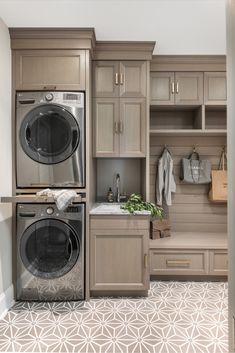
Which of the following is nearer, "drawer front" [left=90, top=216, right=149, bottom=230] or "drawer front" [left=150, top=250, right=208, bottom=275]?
"drawer front" [left=90, top=216, right=149, bottom=230]

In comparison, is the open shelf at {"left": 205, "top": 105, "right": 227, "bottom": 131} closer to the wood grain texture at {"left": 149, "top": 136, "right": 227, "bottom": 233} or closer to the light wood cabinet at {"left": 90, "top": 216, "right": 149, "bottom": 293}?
the wood grain texture at {"left": 149, "top": 136, "right": 227, "bottom": 233}

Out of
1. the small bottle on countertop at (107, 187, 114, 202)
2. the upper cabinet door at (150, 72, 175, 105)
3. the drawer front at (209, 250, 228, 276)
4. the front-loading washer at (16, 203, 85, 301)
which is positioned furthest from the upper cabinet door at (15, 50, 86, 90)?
the drawer front at (209, 250, 228, 276)

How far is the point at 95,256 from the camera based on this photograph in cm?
255

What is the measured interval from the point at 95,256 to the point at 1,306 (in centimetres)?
90

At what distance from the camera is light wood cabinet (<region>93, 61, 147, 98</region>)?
9.16 ft

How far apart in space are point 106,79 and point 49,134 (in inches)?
34.4

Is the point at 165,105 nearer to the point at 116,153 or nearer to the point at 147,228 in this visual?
the point at 116,153

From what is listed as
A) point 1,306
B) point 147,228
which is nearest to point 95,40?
point 147,228

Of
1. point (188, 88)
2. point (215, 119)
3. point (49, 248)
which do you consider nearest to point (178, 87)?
point (188, 88)

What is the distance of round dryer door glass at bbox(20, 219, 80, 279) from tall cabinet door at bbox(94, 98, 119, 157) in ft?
2.88

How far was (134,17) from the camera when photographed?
225cm

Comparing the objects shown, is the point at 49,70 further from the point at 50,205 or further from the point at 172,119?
the point at 172,119

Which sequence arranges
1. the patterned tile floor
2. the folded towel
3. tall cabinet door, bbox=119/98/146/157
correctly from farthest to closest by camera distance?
tall cabinet door, bbox=119/98/146/157, the folded towel, the patterned tile floor

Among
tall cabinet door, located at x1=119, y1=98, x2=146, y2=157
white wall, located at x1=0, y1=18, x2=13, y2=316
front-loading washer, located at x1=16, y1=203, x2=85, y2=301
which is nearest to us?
white wall, located at x1=0, y1=18, x2=13, y2=316
